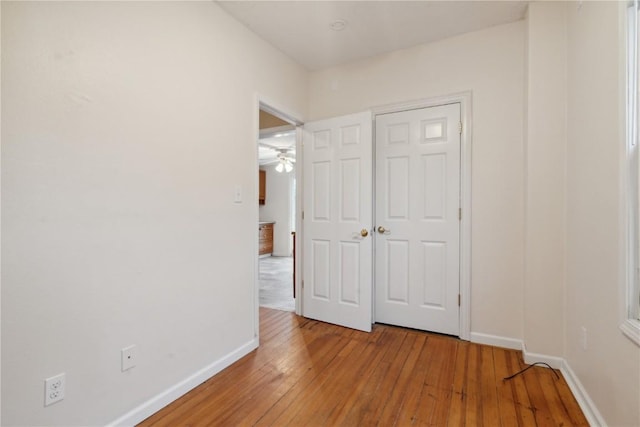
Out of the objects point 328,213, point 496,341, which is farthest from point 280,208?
point 496,341

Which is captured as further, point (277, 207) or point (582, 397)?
point (277, 207)

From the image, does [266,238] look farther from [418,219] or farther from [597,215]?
[597,215]

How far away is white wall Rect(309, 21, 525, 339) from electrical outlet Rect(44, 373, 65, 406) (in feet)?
9.01

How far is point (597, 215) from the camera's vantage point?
1.55 m

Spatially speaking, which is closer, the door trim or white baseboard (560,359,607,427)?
white baseboard (560,359,607,427)

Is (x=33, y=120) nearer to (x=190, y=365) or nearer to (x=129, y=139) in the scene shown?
(x=129, y=139)

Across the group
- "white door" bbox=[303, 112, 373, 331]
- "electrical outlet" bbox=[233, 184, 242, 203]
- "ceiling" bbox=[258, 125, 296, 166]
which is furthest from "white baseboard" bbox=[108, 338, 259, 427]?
"ceiling" bbox=[258, 125, 296, 166]

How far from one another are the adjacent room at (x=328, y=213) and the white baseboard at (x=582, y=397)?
2cm

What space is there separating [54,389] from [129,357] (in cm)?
32

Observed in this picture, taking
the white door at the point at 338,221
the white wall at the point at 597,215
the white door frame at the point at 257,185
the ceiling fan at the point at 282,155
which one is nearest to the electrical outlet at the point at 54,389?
the white door frame at the point at 257,185

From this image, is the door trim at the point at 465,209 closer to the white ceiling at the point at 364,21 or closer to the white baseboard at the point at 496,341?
the white baseboard at the point at 496,341

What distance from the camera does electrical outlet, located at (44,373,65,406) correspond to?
1253 millimetres

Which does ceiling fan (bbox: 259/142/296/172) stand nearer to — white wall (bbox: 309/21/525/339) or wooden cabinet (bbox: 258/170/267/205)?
wooden cabinet (bbox: 258/170/267/205)

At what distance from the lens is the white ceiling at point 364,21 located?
2.15 m
